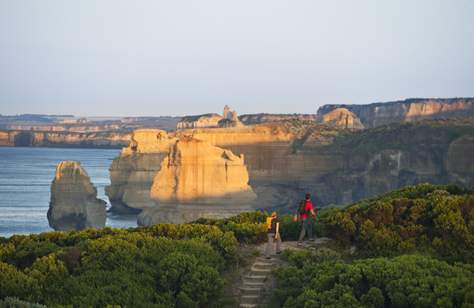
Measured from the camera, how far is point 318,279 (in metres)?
16.1

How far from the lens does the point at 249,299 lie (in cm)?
1705

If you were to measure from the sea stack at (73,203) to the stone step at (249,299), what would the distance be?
54271 mm

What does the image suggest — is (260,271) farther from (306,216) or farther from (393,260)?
(393,260)

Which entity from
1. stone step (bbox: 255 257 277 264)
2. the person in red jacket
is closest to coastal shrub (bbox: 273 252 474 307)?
stone step (bbox: 255 257 277 264)

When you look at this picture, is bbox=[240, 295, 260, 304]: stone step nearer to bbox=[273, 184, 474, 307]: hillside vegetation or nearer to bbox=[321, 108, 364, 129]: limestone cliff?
bbox=[273, 184, 474, 307]: hillside vegetation

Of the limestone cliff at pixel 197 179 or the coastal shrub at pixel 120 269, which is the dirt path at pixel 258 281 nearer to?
the coastal shrub at pixel 120 269

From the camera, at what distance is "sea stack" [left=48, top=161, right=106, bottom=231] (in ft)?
232

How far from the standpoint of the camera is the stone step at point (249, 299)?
16969 millimetres

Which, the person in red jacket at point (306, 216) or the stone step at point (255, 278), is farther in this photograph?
the person in red jacket at point (306, 216)

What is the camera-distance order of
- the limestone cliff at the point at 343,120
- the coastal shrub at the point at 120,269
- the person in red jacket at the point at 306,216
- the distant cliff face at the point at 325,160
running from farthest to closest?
the limestone cliff at the point at 343,120 → the distant cliff face at the point at 325,160 → the person in red jacket at the point at 306,216 → the coastal shrub at the point at 120,269

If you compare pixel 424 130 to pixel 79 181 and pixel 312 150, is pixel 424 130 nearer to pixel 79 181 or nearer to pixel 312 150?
pixel 312 150

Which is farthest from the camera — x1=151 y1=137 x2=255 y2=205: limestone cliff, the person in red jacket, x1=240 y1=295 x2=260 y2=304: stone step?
x1=151 y1=137 x2=255 y2=205: limestone cliff

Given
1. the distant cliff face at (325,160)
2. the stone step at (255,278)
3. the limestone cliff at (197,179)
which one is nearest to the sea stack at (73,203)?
the limestone cliff at (197,179)

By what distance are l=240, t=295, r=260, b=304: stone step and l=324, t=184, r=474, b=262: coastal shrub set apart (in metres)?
2.85
